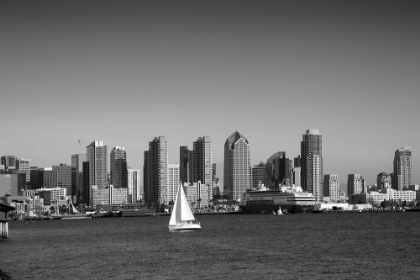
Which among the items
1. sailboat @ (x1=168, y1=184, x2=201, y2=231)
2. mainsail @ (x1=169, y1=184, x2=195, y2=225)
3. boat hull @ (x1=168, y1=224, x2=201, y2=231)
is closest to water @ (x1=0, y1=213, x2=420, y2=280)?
mainsail @ (x1=169, y1=184, x2=195, y2=225)

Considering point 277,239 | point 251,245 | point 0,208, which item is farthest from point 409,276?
point 0,208

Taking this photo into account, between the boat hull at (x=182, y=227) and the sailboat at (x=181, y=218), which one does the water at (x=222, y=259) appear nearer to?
the sailboat at (x=181, y=218)

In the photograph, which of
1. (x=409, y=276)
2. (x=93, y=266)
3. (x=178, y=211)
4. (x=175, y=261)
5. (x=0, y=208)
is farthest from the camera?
(x=178, y=211)

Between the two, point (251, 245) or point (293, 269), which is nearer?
point (293, 269)

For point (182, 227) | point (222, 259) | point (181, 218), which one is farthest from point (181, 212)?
point (222, 259)

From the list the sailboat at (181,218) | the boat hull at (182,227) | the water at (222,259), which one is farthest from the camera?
the boat hull at (182,227)

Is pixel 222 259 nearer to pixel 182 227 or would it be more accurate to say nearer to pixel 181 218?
pixel 182 227

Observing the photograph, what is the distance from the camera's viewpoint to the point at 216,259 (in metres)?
57.3

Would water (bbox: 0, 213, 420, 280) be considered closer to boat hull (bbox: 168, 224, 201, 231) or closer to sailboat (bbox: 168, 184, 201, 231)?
sailboat (bbox: 168, 184, 201, 231)

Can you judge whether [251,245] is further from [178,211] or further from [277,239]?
[178,211]

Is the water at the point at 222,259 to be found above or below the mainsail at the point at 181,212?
below

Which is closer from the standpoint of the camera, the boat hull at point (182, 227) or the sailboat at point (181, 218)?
the sailboat at point (181, 218)

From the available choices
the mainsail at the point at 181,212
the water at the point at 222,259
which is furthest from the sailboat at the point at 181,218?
the water at the point at 222,259

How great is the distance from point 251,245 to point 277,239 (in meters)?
9.20
